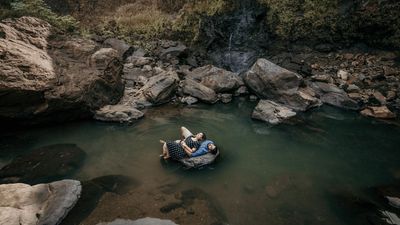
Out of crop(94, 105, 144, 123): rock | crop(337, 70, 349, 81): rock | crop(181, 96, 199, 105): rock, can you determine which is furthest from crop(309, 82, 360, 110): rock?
crop(94, 105, 144, 123): rock

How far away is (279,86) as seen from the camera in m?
14.4

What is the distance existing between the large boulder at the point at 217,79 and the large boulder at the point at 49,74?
14.4 feet

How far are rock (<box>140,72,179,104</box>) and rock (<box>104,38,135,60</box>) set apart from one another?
15.1 feet

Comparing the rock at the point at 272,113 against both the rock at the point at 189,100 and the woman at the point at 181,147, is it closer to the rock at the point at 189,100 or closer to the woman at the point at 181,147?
the rock at the point at 189,100

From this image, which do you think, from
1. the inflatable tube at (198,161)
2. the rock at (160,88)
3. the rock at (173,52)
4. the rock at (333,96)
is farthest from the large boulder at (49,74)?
the rock at (333,96)

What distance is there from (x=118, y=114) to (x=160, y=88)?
9.02ft

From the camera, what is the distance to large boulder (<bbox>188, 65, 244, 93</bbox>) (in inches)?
595

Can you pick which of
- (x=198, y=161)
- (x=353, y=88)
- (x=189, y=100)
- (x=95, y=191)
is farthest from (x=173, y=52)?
(x=95, y=191)

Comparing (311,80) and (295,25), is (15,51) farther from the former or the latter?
(295,25)

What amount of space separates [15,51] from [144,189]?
712 cm

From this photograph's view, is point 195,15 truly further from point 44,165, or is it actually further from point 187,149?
point 44,165

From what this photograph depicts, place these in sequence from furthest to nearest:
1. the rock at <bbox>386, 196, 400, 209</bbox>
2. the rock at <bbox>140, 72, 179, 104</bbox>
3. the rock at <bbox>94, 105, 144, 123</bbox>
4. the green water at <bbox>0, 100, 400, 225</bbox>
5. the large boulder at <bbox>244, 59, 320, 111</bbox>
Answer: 1. the large boulder at <bbox>244, 59, 320, 111</bbox>
2. the rock at <bbox>140, 72, 179, 104</bbox>
3. the rock at <bbox>94, 105, 144, 123</bbox>
4. the green water at <bbox>0, 100, 400, 225</bbox>
5. the rock at <bbox>386, 196, 400, 209</bbox>

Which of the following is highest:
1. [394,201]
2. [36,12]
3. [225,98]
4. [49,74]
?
[36,12]

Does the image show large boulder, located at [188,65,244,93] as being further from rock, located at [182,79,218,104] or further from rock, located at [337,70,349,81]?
rock, located at [337,70,349,81]
